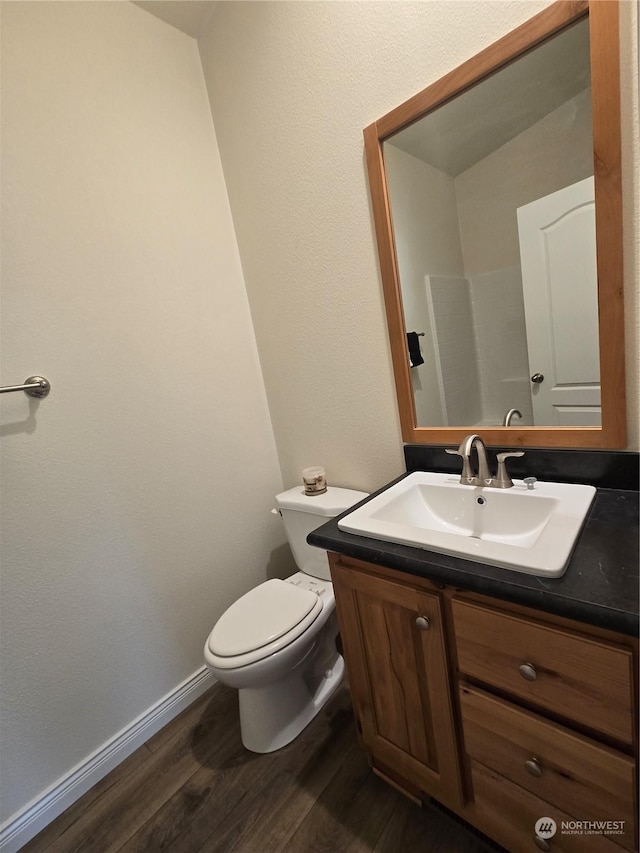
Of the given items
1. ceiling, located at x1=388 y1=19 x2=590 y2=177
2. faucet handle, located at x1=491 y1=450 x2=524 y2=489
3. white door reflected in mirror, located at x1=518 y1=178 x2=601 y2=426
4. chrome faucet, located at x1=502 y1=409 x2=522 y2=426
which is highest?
ceiling, located at x1=388 y1=19 x2=590 y2=177

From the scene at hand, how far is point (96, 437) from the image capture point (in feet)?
4.27

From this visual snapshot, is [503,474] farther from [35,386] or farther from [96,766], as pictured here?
[96,766]

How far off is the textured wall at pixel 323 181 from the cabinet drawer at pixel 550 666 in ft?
1.74

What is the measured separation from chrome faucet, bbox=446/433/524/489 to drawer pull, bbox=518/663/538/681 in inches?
17.1

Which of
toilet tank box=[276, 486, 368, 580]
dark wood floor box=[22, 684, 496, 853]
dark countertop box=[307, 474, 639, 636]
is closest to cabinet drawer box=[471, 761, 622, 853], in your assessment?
dark wood floor box=[22, 684, 496, 853]

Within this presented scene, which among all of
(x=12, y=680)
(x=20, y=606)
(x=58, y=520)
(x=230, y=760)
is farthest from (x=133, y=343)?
(x=230, y=760)

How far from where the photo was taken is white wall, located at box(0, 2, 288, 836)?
1153 mm

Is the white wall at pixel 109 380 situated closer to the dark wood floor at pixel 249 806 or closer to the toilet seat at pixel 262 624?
the dark wood floor at pixel 249 806

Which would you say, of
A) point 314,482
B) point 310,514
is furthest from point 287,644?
point 314,482

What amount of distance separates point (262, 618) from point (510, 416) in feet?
3.32

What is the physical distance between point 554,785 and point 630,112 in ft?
4.40

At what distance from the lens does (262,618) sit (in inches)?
50.4

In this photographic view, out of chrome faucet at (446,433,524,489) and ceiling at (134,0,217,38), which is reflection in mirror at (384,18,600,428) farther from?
ceiling at (134,0,217,38)

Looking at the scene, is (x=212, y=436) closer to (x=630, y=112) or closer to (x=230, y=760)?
(x=230, y=760)
